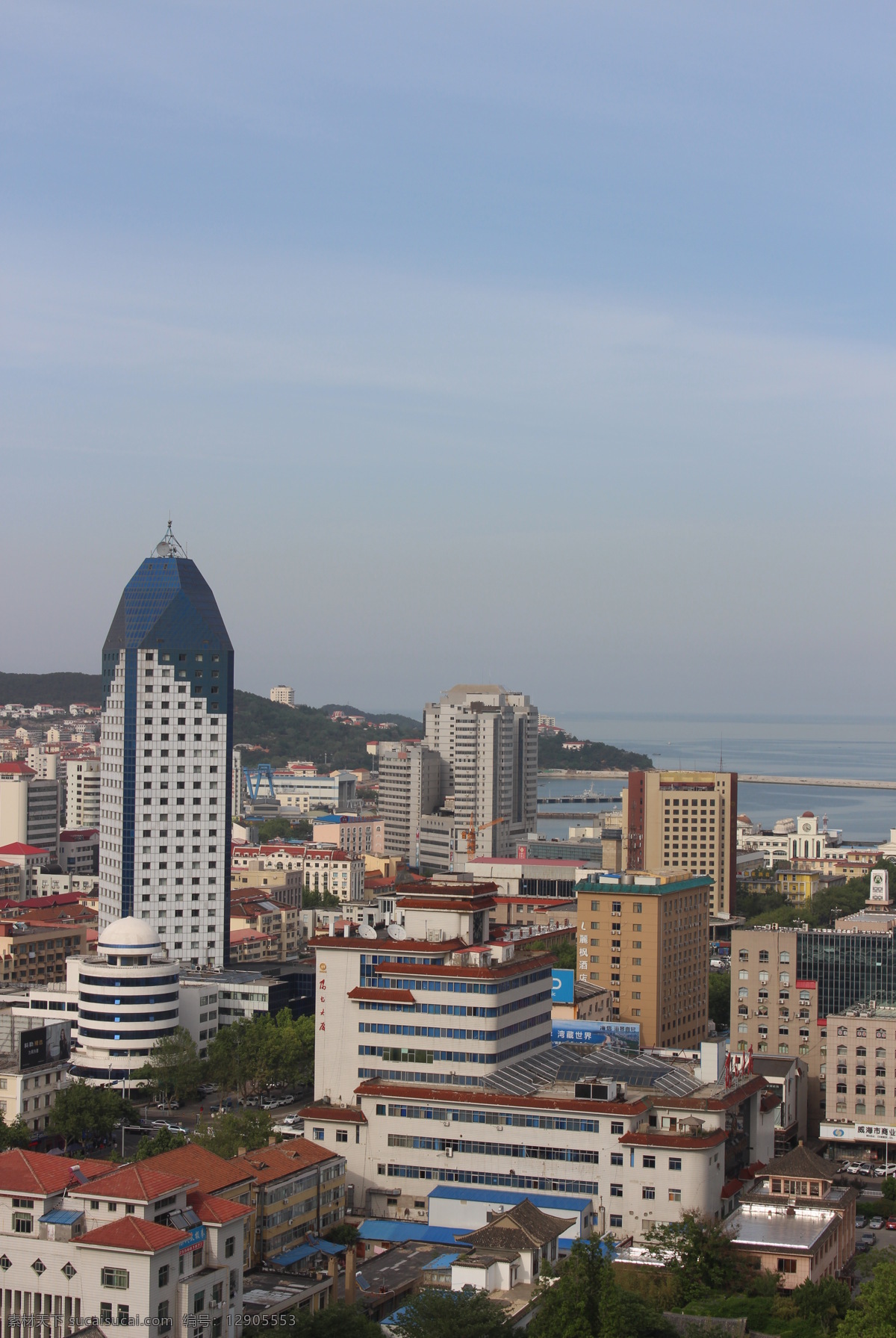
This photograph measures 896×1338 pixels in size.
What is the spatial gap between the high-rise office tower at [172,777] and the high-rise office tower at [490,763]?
44267 mm

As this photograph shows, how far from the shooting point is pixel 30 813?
87750mm

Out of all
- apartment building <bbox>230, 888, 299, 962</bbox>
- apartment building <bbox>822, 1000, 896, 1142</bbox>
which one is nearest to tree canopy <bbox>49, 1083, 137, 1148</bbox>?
apartment building <bbox>822, 1000, 896, 1142</bbox>

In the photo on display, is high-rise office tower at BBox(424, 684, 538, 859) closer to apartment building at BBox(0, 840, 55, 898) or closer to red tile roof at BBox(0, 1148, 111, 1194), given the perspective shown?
apartment building at BBox(0, 840, 55, 898)

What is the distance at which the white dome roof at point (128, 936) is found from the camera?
45344 mm

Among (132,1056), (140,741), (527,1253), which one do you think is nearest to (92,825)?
(140,741)

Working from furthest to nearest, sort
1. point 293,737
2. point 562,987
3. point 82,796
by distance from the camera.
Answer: point 293,737
point 82,796
point 562,987

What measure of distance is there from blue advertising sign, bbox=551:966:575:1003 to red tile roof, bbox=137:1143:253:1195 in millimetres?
17866

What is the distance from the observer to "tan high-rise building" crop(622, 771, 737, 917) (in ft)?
269

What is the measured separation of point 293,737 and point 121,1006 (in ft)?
464

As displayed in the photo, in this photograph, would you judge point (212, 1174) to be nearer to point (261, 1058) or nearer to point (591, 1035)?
point (591, 1035)

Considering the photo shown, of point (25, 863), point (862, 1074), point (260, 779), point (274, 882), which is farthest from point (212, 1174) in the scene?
point (260, 779)

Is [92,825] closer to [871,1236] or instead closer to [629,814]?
[629,814]

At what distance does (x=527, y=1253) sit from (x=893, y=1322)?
612 centimetres

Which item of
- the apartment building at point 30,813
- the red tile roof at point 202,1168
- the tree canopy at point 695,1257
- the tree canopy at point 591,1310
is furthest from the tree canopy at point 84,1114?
the apartment building at point 30,813
